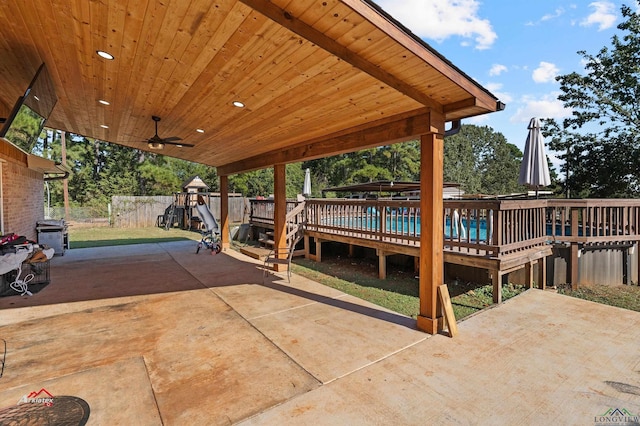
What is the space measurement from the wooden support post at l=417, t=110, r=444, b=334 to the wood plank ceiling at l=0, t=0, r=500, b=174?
250mm

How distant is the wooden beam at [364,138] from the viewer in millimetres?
3551

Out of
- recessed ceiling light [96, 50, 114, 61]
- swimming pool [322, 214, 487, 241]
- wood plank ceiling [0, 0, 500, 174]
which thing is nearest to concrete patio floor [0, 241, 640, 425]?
swimming pool [322, 214, 487, 241]

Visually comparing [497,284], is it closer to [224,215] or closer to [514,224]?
[514,224]

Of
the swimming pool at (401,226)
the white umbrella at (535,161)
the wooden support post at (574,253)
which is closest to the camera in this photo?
the swimming pool at (401,226)

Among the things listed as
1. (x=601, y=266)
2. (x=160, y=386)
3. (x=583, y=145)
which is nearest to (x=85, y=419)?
(x=160, y=386)

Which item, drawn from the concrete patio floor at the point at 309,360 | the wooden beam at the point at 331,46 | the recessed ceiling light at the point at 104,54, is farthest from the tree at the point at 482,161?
the recessed ceiling light at the point at 104,54

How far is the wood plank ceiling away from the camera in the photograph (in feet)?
7.74

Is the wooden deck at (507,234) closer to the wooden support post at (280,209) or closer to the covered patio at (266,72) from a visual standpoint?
the wooden support post at (280,209)

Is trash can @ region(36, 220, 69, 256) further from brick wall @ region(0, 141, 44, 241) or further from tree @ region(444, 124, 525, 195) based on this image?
tree @ region(444, 124, 525, 195)

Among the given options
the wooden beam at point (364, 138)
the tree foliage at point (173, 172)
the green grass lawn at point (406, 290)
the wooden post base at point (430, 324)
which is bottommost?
the green grass lawn at point (406, 290)

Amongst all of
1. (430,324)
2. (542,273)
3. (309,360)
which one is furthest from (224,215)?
(542,273)

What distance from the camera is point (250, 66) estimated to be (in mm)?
3014

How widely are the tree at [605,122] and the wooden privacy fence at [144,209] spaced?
54.2 feet

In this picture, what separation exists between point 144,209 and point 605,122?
946 inches
